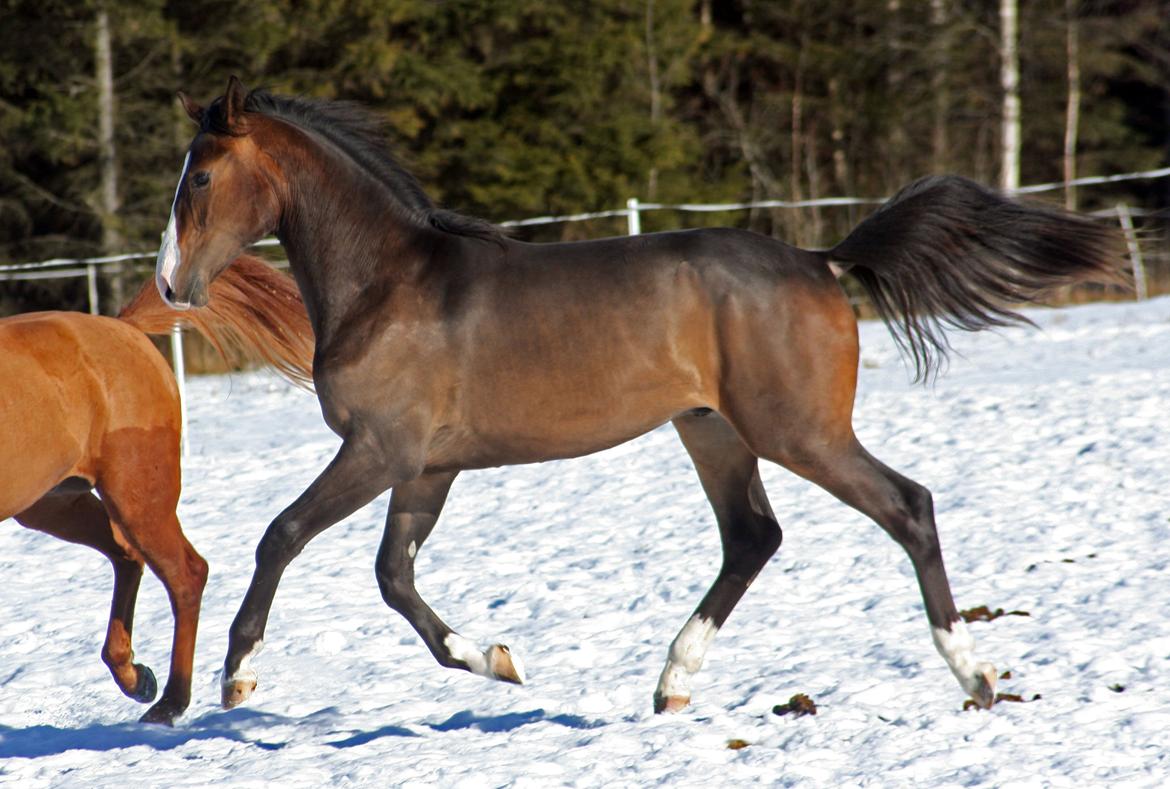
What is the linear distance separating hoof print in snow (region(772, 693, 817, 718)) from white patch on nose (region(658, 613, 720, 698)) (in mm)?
260

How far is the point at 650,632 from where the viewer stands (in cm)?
489

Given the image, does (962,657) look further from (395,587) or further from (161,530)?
(161,530)

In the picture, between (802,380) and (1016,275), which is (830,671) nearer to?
(802,380)

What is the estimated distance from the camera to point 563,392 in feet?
12.6

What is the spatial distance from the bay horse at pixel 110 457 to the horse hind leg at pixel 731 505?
5.22ft

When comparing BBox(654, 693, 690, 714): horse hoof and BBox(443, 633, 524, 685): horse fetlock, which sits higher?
BBox(443, 633, 524, 685): horse fetlock

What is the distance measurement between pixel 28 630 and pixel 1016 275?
376 cm

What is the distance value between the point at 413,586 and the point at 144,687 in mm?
982

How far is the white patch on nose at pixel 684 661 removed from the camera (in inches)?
157

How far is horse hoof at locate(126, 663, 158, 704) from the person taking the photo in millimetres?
4305

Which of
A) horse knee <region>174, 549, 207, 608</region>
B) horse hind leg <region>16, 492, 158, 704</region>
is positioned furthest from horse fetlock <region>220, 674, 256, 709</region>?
horse hind leg <region>16, 492, 158, 704</region>

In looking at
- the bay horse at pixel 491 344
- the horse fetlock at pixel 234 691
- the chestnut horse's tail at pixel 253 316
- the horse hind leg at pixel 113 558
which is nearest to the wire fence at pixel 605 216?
the chestnut horse's tail at pixel 253 316

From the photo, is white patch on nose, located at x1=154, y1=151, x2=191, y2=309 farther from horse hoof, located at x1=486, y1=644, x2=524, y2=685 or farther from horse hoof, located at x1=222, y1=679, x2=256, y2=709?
horse hoof, located at x1=486, y1=644, x2=524, y2=685

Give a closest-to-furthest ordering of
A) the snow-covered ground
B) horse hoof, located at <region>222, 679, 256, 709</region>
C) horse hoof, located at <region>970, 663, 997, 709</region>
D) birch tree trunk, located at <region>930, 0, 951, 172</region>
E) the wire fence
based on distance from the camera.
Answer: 1. the snow-covered ground
2. horse hoof, located at <region>222, 679, 256, 709</region>
3. horse hoof, located at <region>970, 663, 997, 709</region>
4. the wire fence
5. birch tree trunk, located at <region>930, 0, 951, 172</region>
